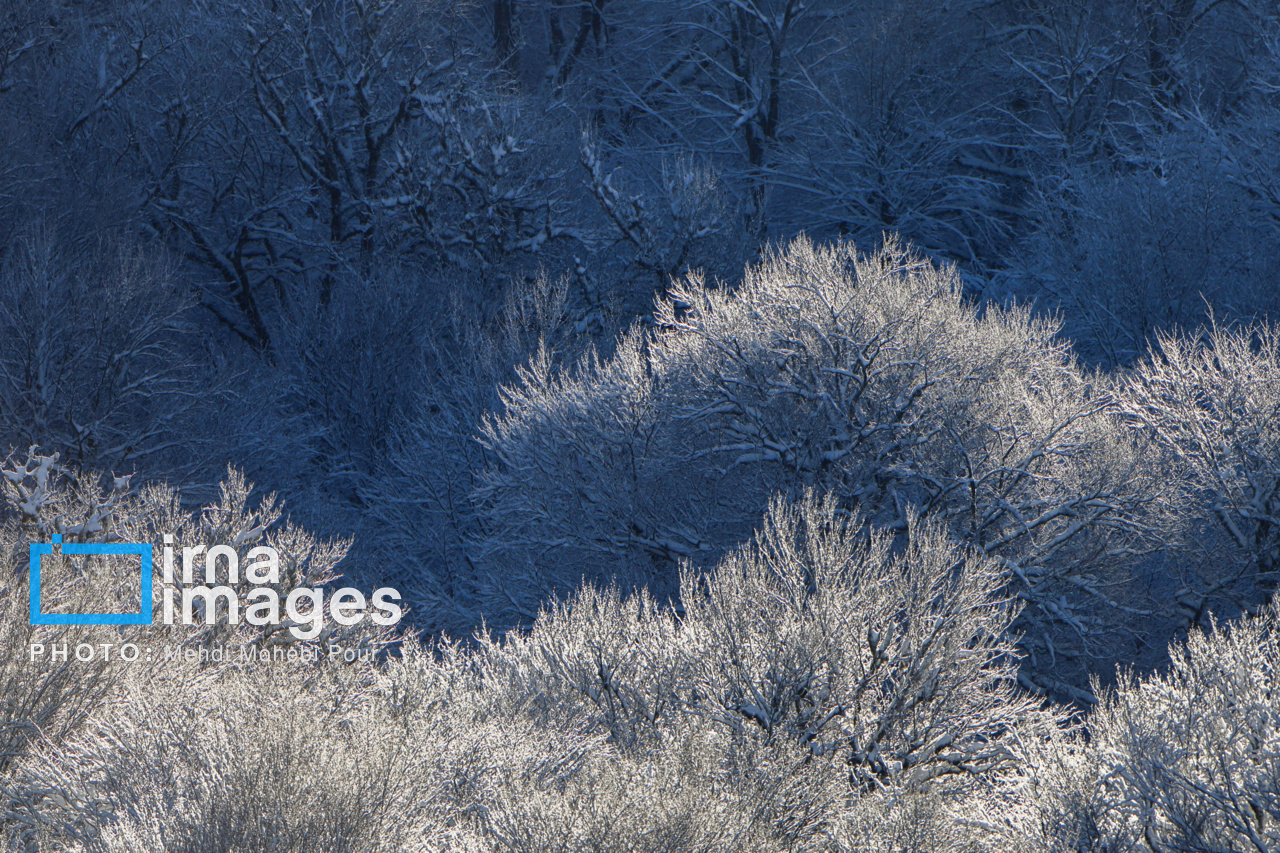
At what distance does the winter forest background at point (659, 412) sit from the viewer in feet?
40.1

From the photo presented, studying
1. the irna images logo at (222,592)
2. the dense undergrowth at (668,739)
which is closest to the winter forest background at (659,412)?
the dense undergrowth at (668,739)

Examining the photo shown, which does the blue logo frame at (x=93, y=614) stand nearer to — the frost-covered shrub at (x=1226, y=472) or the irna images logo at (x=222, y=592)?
the irna images logo at (x=222, y=592)

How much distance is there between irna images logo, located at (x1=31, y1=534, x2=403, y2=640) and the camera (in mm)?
17172

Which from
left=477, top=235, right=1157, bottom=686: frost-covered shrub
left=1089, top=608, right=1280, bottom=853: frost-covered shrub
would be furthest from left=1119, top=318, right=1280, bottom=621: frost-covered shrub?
left=1089, top=608, right=1280, bottom=853: frost-covered shrub

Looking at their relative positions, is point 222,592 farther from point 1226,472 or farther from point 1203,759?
point 1226,472

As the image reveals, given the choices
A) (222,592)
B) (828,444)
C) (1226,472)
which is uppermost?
(828,444)

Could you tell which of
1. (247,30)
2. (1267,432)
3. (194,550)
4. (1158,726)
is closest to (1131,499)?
(1267,432)

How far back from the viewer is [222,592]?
17.7 m

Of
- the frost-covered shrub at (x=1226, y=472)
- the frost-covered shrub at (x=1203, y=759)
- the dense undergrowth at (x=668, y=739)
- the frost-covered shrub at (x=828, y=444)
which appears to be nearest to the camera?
the dense undergrowth at (x=668, y=739)

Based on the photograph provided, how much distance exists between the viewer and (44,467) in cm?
1967

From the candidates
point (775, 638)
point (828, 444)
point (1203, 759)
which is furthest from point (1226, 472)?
point (1203, 759)

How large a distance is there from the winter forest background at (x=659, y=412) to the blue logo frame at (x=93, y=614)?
0.39 meters

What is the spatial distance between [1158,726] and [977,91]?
96.0 ft

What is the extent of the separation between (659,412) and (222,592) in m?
9.11
